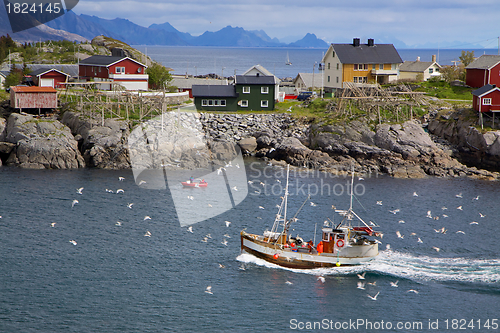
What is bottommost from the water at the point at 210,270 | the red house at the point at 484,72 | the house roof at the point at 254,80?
the water at the point at 210,270

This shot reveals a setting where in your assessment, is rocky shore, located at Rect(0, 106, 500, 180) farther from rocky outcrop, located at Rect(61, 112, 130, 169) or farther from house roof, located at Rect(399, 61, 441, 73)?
house roof, located at Rect(399, 61, 441, 73)

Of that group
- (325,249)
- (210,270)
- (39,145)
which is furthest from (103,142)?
(325,249)

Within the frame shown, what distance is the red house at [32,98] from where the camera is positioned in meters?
76.6

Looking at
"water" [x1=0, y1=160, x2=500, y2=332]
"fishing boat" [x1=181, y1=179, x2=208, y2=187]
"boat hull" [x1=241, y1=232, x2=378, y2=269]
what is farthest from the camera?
"fishing boat" [x1=181, y1=179, x2=208, y2=187]

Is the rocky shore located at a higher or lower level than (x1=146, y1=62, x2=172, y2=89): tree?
lower

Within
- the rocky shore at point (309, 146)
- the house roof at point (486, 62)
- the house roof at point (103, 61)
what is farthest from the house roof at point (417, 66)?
the house roof at point (103, 61)

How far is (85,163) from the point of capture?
227ft

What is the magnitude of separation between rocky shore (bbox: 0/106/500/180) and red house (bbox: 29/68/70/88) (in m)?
16.4

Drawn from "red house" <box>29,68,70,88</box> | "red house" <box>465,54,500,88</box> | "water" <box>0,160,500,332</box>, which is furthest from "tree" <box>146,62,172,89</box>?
"red house" <box>465,54,500,88</box>

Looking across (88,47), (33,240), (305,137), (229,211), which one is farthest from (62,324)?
(88,47)

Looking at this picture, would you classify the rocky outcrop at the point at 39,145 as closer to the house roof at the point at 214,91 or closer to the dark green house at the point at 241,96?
the house roof at the point at 214,91

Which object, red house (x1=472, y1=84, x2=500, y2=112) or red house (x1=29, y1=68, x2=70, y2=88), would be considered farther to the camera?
red house (x1=29, y1=68, x2=70, y2=88)

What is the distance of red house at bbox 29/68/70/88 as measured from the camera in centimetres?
8925

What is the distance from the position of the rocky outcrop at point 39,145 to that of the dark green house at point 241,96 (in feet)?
82.4
